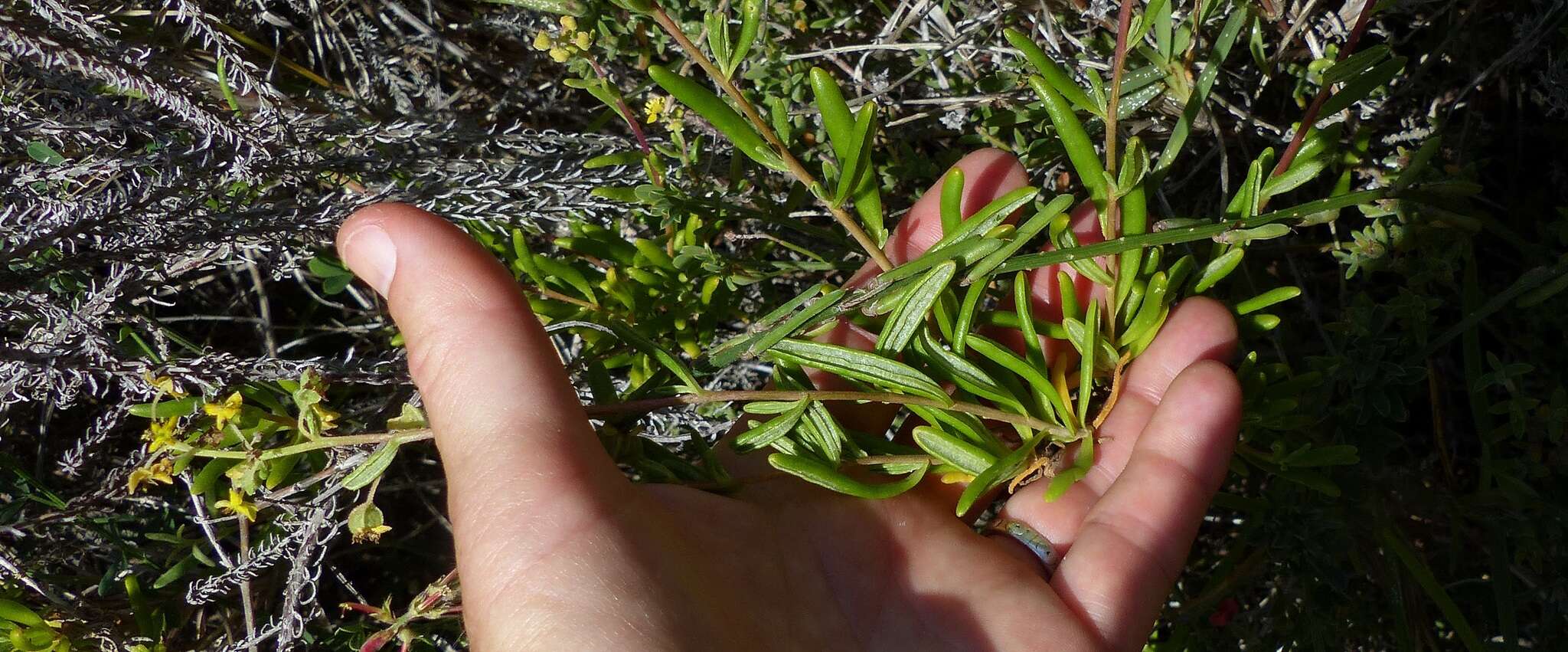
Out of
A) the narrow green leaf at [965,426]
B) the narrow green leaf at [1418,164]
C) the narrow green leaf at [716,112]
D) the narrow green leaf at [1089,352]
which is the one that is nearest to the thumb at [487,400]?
the narrow green leaf at [716,112]

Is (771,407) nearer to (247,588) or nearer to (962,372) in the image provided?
(962,372)

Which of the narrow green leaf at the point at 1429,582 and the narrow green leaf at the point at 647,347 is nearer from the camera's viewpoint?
the narrow green leaf at the point at 647,347

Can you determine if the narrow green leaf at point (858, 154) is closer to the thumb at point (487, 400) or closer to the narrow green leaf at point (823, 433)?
the narrow green leaf at point (823, 433)

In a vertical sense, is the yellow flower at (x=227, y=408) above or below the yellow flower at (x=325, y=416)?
above

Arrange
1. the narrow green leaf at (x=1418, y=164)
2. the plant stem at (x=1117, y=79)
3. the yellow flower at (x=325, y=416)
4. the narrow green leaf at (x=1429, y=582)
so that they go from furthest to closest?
the narrow green leaf at (x=1429, y=582)
the narrow green leaf at (x=1418, y=164)
the yellow flower at (x=325, y=416)
the plant stem at (x=1117, y=79)

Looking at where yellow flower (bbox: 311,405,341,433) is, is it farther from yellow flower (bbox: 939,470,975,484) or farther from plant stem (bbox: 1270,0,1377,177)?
plant stem (bbox: 1270,0,1377,177)

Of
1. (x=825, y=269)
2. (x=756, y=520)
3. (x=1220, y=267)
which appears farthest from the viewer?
(x=825, y=269)

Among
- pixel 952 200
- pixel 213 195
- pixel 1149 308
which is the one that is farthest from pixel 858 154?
pixel 213 195
